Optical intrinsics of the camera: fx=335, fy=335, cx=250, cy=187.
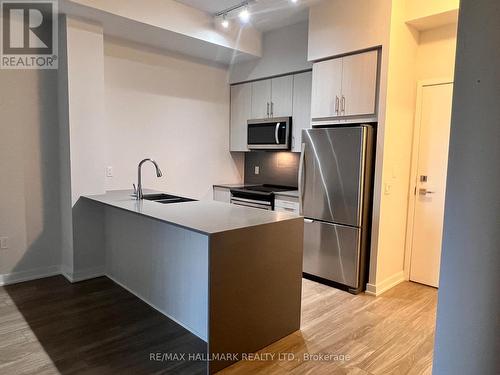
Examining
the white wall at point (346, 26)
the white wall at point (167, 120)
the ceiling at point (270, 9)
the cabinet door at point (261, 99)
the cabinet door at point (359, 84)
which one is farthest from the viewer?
the cabinet door at point (261, 99)

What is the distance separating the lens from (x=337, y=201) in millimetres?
3385

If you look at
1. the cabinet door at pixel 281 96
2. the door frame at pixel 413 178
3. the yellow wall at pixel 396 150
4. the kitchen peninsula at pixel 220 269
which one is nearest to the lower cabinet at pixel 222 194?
the cabinet door at pixel 281 96

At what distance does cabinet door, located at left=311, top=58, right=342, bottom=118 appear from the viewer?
11.4ft

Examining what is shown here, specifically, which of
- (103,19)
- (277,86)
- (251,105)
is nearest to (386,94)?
(277,86)

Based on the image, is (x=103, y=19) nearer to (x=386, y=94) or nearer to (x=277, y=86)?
(x=277, y=86)

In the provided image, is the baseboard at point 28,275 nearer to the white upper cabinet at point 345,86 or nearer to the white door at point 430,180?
the white upper cabinet at point 345,86

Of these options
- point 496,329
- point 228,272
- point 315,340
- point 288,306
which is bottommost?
point 315,340

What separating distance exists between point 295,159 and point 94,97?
8.63 ft

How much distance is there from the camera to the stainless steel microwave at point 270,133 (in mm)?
4314

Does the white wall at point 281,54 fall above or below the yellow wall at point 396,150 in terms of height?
above

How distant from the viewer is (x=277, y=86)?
14.5 ft

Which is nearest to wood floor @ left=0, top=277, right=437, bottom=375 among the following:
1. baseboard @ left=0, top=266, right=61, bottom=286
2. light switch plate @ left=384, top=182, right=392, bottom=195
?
baseboard @ left=0, top=266, right=61, bottom=286

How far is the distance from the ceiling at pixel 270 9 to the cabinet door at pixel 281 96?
26.3 inches

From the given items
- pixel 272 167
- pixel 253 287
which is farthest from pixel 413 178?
pixel 253 287
